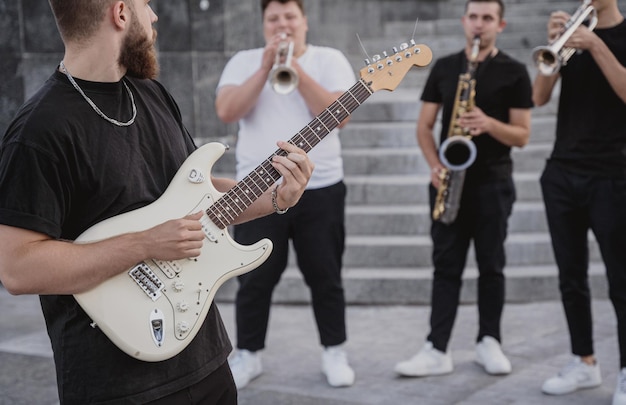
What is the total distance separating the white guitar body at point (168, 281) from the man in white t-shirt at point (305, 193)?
1903mm

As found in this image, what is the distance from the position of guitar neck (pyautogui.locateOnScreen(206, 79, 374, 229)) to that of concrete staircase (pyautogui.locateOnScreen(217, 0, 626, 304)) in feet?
11.4

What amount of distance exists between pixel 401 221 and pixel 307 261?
2.09 m

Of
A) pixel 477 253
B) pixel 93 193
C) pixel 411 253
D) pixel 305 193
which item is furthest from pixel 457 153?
pixel 93 193

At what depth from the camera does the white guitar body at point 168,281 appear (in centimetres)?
214

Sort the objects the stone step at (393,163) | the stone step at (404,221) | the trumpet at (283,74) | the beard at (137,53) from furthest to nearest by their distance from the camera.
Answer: the stone step at (393,163) → the stone step at (404,221) → the trumpet at (283,74) → the beard at (137,53)

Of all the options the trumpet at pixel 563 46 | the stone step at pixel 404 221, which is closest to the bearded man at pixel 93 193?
the trumpet at pixel 563 46

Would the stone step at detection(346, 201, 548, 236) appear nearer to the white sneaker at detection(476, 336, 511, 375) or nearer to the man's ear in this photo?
the white sneaker at detection(476, 336, 511, 375)

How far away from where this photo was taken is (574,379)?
4.17 meters

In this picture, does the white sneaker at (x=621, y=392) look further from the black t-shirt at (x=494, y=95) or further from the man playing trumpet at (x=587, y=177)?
the black t-shirt at (x=494, y=95)

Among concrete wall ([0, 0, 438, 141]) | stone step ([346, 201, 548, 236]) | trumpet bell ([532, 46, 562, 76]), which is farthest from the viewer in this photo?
stone step ([346, 201, 548, 236])

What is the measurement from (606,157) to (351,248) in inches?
96.9

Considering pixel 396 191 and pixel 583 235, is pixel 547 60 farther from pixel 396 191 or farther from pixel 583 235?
pixel 396 191

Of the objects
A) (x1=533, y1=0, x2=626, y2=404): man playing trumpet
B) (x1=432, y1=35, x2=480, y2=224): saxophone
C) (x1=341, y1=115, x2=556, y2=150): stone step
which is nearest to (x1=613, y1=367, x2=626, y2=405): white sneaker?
(x1=533, y1=0, x2=626, y2=404): man playing trumpet

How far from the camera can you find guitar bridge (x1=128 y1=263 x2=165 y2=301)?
86.6 inches
